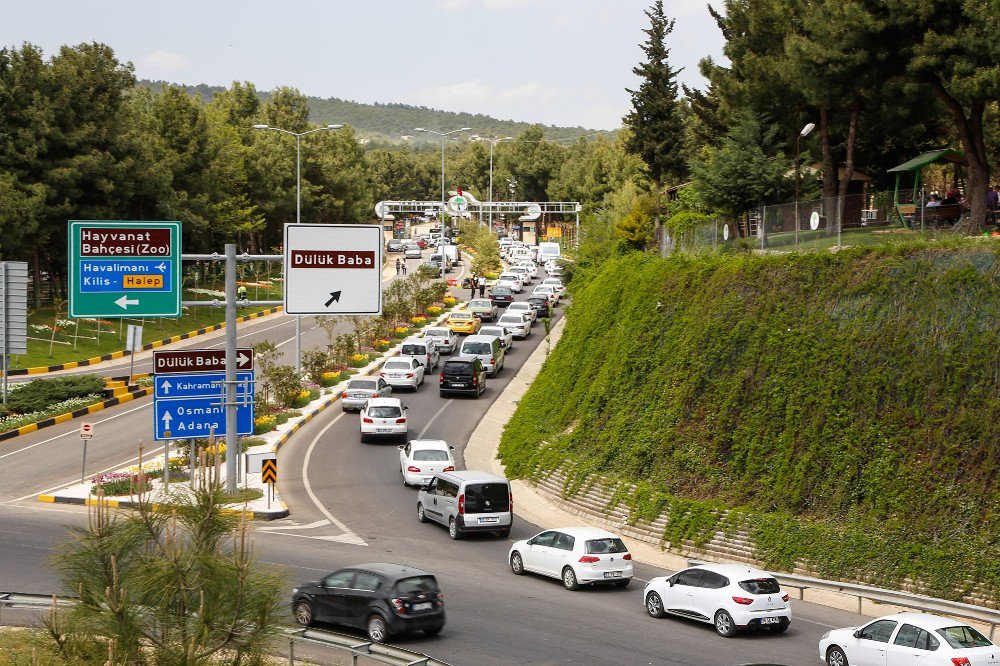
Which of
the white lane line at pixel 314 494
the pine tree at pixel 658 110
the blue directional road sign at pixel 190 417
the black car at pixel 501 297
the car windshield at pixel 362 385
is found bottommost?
the white lane line at pixel 314 494

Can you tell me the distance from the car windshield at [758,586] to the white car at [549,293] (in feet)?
173

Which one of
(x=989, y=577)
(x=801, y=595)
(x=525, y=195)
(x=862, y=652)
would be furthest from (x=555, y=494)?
(x=525, y=195)

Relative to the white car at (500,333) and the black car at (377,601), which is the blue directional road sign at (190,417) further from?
the white car at (500,333)

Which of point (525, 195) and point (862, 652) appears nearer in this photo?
point (862, 652)

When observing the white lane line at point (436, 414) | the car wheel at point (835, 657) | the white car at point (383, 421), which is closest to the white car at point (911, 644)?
the car wheel at point (835, 657)

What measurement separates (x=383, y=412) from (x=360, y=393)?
5.81 metres

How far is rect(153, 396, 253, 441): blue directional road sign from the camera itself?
25.5 meters

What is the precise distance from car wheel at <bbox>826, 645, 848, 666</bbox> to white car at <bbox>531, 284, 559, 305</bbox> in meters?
55.1

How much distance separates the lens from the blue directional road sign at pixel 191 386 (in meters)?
25.5

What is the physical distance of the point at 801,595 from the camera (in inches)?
911

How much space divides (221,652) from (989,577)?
666 inches

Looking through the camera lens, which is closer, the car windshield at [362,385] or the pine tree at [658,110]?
the car windshield at [362,385]

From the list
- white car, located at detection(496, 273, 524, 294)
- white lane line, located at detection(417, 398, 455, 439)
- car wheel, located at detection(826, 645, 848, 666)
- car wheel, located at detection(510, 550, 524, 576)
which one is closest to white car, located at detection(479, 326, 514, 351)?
white lane line, located at detection(417, 398, 455, 439)

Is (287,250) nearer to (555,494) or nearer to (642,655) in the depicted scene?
(642,655)
